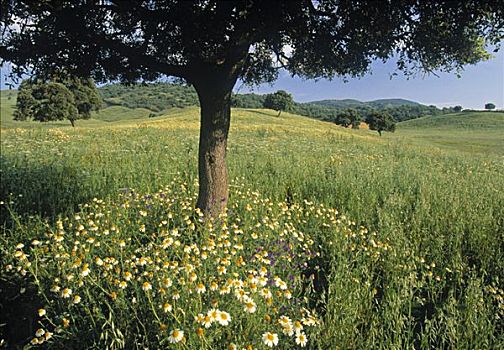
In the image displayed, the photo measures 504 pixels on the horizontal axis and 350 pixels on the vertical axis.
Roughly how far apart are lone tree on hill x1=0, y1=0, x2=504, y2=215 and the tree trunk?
0.02m

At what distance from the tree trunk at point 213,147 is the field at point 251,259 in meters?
0.31

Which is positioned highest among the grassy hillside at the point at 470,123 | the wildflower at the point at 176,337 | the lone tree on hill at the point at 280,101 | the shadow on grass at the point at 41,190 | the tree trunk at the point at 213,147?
the lone tree on hill at the point at 280,101

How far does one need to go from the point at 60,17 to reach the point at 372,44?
3.99m

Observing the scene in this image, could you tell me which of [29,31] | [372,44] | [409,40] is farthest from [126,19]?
[409,40]

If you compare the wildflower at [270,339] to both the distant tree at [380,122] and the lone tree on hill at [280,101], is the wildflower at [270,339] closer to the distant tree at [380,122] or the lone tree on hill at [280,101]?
the distant tree at [380,122]

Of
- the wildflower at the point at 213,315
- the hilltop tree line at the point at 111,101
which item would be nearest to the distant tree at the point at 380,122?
the hilltop tree line at the point at 111,101

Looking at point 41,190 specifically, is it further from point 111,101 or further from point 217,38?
point 111,101

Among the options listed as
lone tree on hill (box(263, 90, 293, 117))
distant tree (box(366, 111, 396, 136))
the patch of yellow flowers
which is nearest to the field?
the patch of yellow flowers

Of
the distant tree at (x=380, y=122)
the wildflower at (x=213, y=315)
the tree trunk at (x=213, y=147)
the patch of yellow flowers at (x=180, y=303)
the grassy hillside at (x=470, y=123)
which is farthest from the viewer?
the distant tree at (x=380, y=122)

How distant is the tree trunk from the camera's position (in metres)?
5.29

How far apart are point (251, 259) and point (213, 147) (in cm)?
238

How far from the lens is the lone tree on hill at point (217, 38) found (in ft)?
12.7

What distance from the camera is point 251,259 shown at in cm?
357

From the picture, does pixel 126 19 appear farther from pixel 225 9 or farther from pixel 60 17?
pixel 225 9
